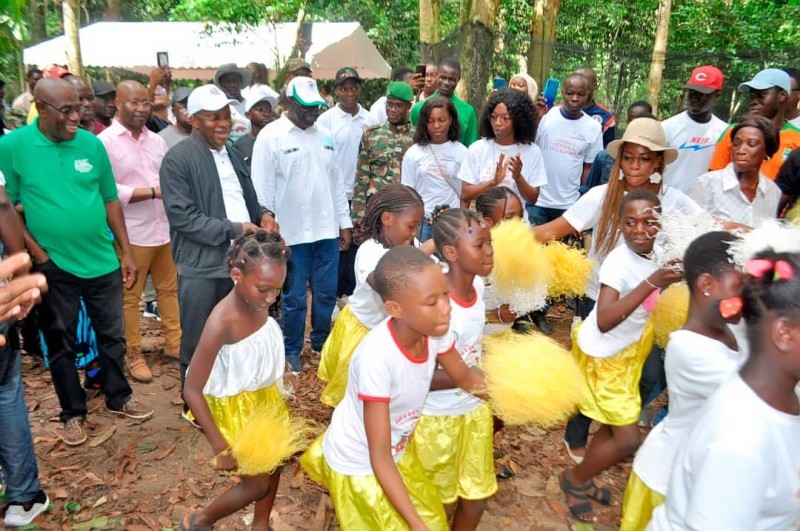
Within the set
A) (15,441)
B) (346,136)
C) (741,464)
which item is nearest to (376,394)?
(741,464)

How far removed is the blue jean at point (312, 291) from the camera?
538 centimetres

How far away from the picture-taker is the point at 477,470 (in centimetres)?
311

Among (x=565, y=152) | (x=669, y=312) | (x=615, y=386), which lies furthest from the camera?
(x=565, y=152)

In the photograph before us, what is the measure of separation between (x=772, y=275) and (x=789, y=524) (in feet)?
2.65

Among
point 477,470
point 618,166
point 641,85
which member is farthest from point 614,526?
point 641,85

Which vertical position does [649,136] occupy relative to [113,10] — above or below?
below

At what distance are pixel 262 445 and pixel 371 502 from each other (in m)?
0.69

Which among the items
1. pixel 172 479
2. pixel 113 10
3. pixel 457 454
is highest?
pixel 113 10

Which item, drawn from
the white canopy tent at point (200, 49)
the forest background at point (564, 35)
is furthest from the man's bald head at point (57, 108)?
the white canopy tent at point (200, 49)

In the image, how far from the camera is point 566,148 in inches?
259

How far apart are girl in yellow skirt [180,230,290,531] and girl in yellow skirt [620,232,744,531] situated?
5.78ft

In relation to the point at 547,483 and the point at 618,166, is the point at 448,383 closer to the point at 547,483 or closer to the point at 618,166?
the point at 547,483

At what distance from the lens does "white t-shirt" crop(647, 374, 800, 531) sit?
5.46 feet

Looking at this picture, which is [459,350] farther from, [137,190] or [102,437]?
[137,190]
